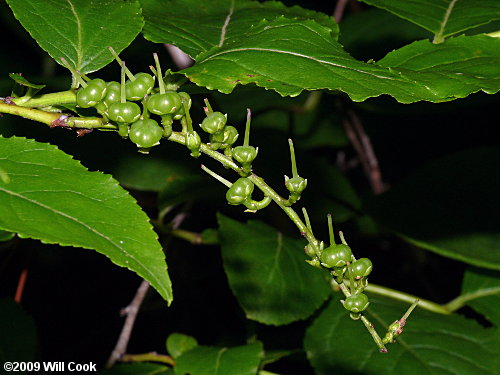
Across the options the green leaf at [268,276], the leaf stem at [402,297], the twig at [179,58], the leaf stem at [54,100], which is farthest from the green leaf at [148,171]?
the leaf stem at [54,100]

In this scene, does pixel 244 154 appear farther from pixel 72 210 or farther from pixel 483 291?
pixel 483 291

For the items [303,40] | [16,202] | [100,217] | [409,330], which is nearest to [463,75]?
[303,40]

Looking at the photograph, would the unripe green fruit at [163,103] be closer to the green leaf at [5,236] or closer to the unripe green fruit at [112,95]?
the unripe green fruit at [112,95]

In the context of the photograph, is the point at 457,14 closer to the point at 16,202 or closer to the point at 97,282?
the point at 16,202

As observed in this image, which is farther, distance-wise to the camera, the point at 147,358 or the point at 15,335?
the point at 147,358

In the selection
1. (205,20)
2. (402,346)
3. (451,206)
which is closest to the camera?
(205,20)

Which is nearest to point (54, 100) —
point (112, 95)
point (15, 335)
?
point (112, 95)

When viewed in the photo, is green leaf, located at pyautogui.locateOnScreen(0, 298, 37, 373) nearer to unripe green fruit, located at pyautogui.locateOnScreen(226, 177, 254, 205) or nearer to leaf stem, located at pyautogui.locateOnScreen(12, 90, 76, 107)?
leaf stem, located at pyautogui.locateOnScreen(12, 90, 76, 107)

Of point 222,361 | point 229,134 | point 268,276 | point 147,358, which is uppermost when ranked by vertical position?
point 229,134
